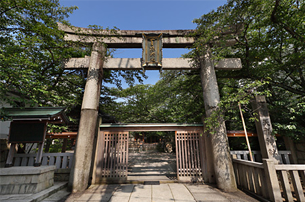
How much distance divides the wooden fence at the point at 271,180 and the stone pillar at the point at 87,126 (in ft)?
21.3

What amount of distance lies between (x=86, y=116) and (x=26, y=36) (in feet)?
16.0

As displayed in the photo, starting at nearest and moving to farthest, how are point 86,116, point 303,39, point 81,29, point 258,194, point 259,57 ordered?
point 258,194, point 86,116, point 303,39, point 81,29, point 259,57

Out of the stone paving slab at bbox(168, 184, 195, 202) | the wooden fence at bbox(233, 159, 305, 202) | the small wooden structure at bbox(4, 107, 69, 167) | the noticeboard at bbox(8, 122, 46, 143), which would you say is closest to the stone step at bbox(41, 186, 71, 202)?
the small wooden structure at bbox(4, 107, 69, 167)

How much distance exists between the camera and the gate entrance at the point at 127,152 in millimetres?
6441

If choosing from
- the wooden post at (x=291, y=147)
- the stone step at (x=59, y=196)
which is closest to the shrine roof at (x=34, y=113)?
the stone step at (x=59, y=196)

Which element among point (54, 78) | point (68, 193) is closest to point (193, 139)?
point (68, 193)

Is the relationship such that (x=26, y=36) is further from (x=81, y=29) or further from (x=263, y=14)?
(x=263, y=14)

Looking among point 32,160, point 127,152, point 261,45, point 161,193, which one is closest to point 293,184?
point 161,193

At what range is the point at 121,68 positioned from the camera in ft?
24.2

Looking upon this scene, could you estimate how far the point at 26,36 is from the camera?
637 centimetres

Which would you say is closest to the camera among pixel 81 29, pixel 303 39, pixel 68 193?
pixel 68 193

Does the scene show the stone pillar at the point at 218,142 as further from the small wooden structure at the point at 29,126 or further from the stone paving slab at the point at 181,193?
the small wooden structure at the point at 29,126

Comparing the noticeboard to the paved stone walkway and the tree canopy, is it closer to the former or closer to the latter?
the paved stone walkway

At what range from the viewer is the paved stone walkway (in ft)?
15.1
